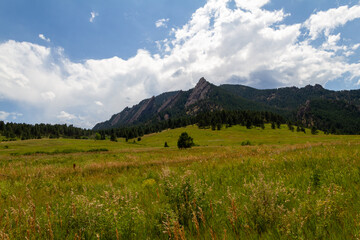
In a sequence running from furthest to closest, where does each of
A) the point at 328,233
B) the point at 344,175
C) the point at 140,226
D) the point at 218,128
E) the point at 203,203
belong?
1. the point at 218,128
2. the point at 344,175
3. the point at 203,203
4. the point at 140,226
5. the point at 328,233

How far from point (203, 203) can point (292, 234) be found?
1558mm

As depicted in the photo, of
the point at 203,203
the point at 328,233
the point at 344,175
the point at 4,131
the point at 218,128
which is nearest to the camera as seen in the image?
the point at 328,233

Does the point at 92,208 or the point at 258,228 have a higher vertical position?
the point at 92,208

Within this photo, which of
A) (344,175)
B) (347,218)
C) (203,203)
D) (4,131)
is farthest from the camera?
(4,131)

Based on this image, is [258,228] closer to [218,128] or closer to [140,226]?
[140,226]

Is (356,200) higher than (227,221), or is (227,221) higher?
(356,200)

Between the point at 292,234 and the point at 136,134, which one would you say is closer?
the point at 292,234

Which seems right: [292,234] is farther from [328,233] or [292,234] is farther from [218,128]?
[218,128]

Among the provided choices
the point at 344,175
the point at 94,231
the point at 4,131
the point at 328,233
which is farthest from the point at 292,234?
the point at 4,131

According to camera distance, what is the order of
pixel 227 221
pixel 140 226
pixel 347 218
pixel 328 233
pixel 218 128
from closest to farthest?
pixel 328 233, pixel 347 218, pixel 227 221, pixel 140 226, pixel 218 128

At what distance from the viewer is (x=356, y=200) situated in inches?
111

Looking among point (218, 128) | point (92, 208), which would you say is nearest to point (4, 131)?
point (218, 128)

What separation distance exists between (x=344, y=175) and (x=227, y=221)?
349 centimetres

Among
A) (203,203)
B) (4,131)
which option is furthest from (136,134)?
(203,203)
